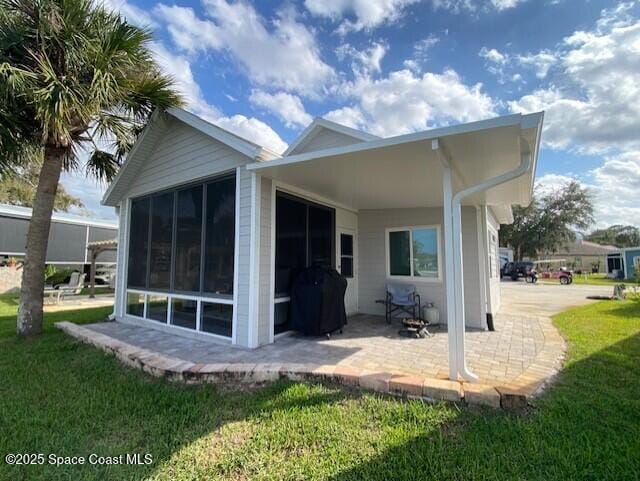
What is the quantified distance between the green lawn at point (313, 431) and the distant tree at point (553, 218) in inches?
1260

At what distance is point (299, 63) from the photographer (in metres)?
7.54

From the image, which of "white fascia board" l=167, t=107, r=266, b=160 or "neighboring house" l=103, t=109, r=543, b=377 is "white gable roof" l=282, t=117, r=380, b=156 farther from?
"white fascia board" l=167, t=107, r=266, b=160

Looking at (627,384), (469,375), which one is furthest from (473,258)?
(469,375)

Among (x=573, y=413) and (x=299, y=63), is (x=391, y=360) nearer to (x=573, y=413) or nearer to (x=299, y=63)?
(x=573, y=413)

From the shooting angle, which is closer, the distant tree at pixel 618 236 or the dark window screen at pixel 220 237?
the dark window screen at pixel 220 237

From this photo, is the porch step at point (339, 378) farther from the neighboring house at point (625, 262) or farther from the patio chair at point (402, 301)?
the neighboring house at point (625, 262)

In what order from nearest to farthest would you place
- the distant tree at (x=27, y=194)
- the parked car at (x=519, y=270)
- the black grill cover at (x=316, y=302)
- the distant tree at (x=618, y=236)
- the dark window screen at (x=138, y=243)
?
the black grill cover at (x=316, y=302) < the dark window screen at (x=138, y=243) < the distant tree at (x=27, y=194) < the parked car at (x=519, y=270) < the distant tree at (x=618, y=236)

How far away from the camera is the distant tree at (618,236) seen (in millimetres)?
47188

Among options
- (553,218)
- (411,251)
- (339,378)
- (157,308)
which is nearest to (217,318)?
(157,308)

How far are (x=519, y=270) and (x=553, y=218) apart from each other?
12023 millimetres

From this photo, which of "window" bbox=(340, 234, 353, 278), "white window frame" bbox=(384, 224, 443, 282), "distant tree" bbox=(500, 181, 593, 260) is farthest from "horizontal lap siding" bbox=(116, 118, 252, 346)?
"distant tree" bbox=(500, 181, 593, 260)

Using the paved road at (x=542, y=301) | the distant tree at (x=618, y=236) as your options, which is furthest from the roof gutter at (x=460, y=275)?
the distant tree at (x=618, y=236)

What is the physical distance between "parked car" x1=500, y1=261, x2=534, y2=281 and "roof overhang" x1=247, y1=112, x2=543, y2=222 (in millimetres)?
18805

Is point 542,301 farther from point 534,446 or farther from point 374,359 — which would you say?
point 534,446
